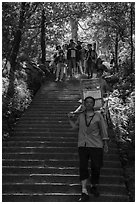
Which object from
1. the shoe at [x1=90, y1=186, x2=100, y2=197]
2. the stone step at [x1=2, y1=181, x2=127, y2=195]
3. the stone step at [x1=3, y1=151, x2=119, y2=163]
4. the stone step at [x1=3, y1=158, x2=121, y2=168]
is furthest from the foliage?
the shoe at [x1=90, y1=186, x2=100, y2=197]

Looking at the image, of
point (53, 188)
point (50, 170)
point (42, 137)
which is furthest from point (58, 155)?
point (53, 188)

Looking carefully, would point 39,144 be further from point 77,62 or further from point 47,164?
point 77,62

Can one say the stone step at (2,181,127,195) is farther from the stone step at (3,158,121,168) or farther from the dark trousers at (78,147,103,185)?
the stone step at (3,158,121,168)

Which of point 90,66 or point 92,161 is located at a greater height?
point 90,66

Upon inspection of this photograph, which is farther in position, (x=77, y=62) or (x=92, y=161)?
(x=77, y=62)

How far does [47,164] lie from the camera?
25.8 feet

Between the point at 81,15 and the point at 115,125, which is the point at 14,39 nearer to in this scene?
the point at 115,125

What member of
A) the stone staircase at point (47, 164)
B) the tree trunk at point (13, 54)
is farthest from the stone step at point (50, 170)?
the tree trunk at point (13, 54)

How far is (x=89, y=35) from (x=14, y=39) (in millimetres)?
19185

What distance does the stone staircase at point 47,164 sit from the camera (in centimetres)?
665

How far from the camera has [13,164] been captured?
795 cm

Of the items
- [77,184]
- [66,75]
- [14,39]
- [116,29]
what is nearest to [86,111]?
[77,184]

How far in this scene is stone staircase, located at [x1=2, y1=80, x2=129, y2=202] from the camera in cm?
665

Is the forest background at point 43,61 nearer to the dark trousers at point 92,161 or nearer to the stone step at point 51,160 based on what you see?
the stone step at point 51,160
